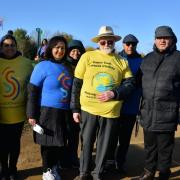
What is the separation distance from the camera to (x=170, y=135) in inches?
214

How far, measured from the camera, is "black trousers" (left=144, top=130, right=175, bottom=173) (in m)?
5.44

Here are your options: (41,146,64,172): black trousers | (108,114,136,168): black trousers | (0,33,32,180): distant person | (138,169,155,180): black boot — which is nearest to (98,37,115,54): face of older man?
(0,33,32,180): distant person

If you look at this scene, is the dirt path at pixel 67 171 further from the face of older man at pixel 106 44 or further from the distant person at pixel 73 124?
the face of older man at pixel 106 44

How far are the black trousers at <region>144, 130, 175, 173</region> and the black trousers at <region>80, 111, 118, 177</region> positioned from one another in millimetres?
554

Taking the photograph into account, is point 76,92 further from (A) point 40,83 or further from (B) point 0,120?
(B) point 0,120

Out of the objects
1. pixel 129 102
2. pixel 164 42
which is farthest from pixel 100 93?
pixel 164 42

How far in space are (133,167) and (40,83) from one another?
7.58ft

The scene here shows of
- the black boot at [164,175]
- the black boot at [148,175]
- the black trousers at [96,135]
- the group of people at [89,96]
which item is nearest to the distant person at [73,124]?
the group of people at [89,96]

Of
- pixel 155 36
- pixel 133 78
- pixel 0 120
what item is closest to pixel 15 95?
pixel 0 120

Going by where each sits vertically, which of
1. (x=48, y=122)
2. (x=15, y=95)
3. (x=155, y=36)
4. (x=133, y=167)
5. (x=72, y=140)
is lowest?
(x=133, y=167)

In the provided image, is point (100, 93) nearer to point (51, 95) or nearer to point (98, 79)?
point (98, 79)

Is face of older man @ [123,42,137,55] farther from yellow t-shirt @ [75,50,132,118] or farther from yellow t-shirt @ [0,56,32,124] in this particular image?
yellow t-shirt @ [0,56,32,124]

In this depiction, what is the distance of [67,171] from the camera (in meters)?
6.27

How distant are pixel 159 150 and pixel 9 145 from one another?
2.08m
